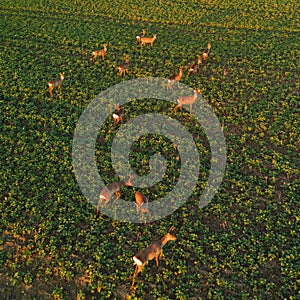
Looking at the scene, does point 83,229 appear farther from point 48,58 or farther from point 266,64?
point 266,64

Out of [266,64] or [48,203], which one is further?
[266,64]

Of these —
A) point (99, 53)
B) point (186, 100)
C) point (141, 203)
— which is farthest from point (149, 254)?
point (99, 53)

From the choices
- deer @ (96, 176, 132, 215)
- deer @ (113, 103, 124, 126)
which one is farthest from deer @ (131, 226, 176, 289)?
deer @ (113, 103, 124, 126)

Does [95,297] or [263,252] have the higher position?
[95,297]

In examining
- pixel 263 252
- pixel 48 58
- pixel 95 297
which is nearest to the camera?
pixel 95 297

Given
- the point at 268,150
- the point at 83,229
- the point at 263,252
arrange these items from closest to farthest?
the point at 263,252, the point at 83,229, the point at 268,150

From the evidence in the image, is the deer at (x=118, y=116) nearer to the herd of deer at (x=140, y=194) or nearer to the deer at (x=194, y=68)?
the herd of deer at (x=140, y=194)

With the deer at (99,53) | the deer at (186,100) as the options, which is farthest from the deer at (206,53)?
the deer at (99,53)

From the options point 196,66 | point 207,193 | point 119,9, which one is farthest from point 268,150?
point 119,9
